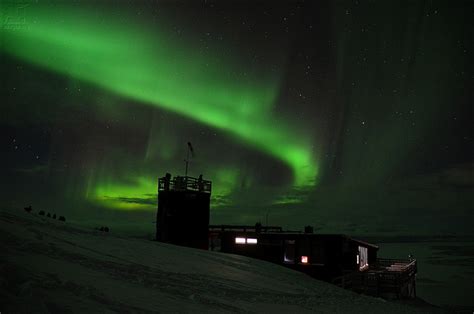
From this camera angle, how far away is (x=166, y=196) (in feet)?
100

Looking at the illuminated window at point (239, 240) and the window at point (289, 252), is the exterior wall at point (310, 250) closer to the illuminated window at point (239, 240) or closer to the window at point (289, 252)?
the window at point (289, 252)

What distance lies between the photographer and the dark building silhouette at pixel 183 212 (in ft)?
98.8

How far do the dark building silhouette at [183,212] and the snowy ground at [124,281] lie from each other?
32.0 feet

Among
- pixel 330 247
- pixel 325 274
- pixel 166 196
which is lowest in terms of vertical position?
pixel 325 274

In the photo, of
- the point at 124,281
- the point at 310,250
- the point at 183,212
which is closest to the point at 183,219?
the point at 183,212

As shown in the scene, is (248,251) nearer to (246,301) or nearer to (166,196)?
(166,196)

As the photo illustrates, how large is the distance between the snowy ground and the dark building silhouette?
32.0ft

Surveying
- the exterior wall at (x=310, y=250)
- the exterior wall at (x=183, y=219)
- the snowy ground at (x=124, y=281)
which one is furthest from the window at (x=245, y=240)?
the snowy ground at (x=124, y=281)

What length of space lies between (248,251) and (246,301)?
1973cm

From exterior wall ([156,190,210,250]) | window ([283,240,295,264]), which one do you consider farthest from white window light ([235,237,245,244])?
window ([283,240,295,264])

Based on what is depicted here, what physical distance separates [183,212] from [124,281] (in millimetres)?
19292

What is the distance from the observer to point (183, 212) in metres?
30.3

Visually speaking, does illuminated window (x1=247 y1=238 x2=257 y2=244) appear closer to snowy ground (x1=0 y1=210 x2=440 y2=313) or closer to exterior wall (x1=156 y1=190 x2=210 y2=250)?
→ exterior wall (x1=156 y1=190 x2=210 y2=250)

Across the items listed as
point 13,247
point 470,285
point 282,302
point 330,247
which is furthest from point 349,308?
point 470,285
